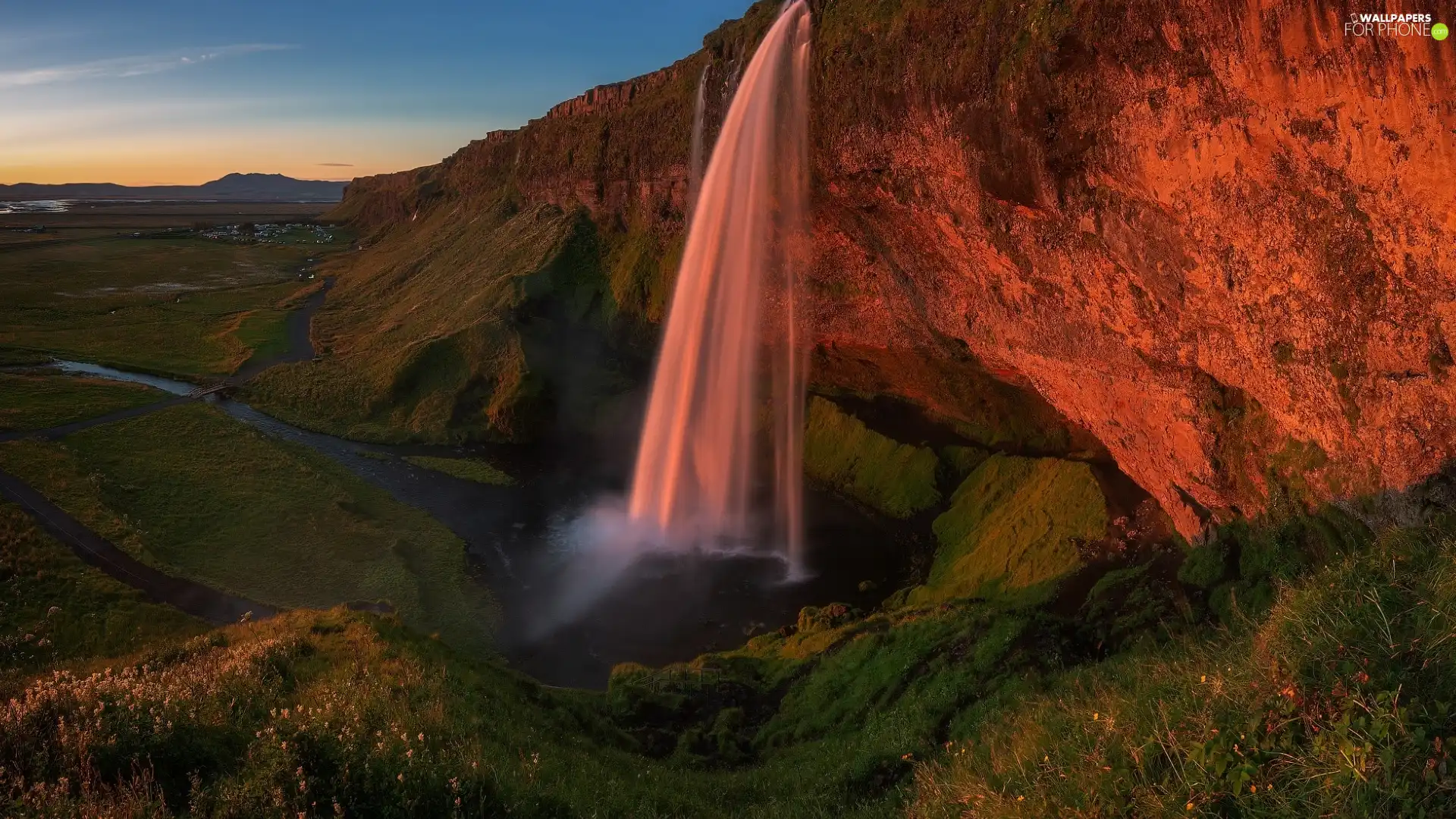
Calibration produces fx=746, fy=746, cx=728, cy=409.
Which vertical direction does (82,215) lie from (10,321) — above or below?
above

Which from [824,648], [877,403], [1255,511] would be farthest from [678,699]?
[877,403]

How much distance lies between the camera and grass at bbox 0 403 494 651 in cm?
2369

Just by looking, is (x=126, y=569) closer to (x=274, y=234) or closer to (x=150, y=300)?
(x=150, y=300)

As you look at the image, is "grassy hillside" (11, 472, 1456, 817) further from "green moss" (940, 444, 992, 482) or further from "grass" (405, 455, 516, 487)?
"grass" (405, 455, 516, 487)

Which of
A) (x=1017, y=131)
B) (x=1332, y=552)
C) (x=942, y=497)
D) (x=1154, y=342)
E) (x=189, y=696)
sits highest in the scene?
(x=1017, y=131)

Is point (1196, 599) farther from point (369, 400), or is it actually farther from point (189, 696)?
point (369, 400)

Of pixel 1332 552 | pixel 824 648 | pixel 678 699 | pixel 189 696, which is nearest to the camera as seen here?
pixel 189 696

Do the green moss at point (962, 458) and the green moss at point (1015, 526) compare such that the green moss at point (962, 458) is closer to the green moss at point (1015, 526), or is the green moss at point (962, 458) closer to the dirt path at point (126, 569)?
the green moss at point (1015, 526)

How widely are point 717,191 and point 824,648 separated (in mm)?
19931

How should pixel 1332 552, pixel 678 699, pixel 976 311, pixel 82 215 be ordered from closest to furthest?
pixel 1332 552 → pixel 678 699 → pixel 976 311 → pixel 82 215

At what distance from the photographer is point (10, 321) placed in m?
60.4

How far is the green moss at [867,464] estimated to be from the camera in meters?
28.6

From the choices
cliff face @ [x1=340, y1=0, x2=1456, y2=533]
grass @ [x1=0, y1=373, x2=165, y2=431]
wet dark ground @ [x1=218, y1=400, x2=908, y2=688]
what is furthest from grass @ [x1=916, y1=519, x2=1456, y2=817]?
grass @ [x1=0, y1=373, x2=165, y2=431]

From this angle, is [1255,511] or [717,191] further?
[717,191]
